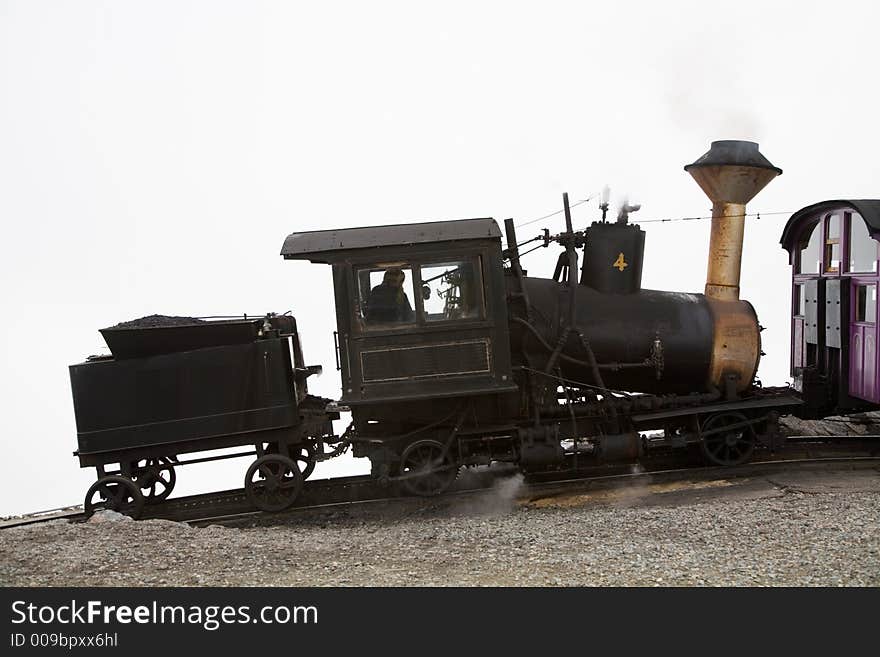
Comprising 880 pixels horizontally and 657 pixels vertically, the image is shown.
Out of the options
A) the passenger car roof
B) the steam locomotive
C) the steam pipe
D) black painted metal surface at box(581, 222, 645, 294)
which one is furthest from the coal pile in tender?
the passenger car roof

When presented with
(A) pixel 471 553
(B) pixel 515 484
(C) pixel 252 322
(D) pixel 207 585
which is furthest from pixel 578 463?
(D) pixel 207 585

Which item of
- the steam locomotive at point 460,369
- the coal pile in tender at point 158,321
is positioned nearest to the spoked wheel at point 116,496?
the steam locomotive at point 460,369

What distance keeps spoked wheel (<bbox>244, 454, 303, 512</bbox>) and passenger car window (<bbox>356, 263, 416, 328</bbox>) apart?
177 cm

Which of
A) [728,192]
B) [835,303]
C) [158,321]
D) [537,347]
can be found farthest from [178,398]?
[835,303]

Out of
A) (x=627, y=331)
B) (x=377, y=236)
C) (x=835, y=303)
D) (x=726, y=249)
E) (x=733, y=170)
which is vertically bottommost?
(x=627, y=331)

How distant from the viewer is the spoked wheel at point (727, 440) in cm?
974

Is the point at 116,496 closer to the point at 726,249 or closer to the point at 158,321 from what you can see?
the point at 158,321

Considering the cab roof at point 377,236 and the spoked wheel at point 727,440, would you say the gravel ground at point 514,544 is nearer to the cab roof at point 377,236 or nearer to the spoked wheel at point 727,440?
the spoked wheel at point 727,440

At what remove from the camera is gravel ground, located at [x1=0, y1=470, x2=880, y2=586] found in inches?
239

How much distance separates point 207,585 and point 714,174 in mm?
6763

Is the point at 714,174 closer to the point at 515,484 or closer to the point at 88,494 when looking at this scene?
the point at 515,484

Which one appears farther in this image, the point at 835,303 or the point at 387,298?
the point at 835,303

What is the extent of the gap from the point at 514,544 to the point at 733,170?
4947mm

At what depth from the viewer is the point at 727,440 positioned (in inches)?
384
